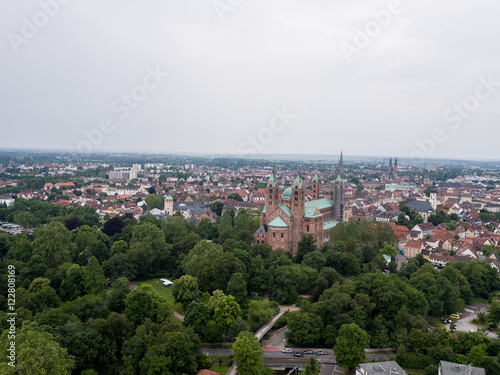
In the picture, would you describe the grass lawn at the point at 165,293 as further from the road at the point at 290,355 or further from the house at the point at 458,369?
the house at the point at 458,369

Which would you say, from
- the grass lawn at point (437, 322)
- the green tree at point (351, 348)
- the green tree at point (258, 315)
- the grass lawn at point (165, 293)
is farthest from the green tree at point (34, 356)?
the grass lawn at point (437, 322)

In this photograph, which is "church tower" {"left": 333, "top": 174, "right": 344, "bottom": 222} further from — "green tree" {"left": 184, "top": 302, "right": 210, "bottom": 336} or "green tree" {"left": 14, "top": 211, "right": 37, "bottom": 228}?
"green tree" {"left": 14, "top": 211, "right": 37, "bottom": 228}

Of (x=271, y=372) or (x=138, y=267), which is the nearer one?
(x=271, y=372)

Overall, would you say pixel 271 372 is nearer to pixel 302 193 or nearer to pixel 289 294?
pixel 289 294

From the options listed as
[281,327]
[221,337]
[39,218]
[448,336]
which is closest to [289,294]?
[281,327]

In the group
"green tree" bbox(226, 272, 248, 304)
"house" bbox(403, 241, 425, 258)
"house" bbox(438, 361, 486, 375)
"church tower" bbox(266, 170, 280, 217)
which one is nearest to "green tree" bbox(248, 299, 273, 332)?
"green tree" bbox(226, 272, 248, 304)

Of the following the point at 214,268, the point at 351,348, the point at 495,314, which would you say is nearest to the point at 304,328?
the point at 351,348
